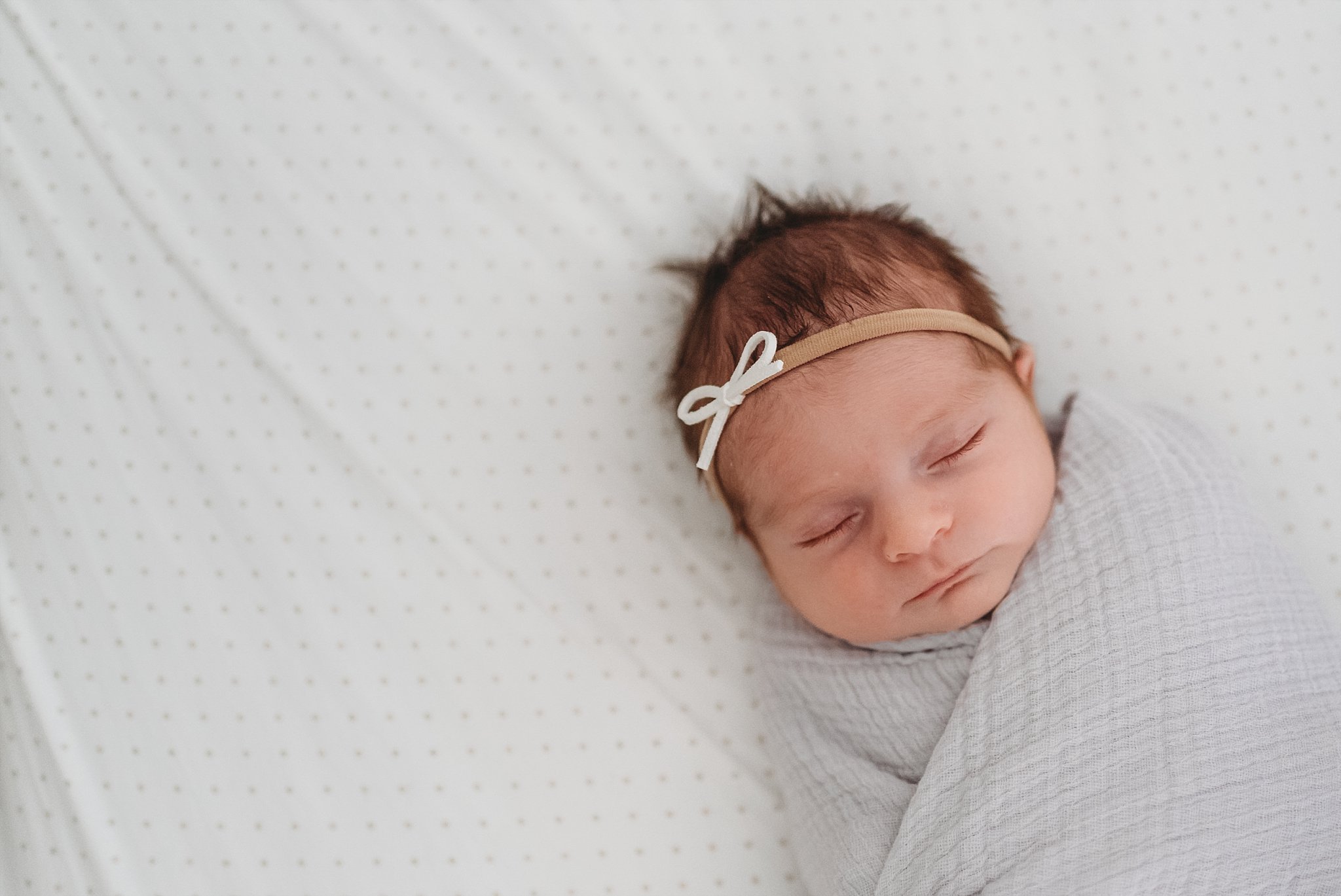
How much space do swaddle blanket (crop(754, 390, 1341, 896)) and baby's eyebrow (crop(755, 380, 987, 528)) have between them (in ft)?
0.60

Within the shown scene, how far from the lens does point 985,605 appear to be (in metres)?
1.06

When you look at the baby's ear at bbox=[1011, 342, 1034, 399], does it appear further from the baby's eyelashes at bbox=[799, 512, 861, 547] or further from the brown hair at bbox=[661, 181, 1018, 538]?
the baby's eyelashes at bbox=[799, 512, 861, 547]

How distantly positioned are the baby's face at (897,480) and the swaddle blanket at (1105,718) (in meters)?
0.06

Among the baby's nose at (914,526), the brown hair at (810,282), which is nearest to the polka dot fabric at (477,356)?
the brown hair at (810,282)

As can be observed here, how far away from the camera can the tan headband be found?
1028 millimetres

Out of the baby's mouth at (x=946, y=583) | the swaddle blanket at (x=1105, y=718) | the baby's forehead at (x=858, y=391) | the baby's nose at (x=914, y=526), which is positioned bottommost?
the swaddle blanket at (x=1105, y=718)

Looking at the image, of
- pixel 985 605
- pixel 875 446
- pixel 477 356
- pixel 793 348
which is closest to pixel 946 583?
pixel 985 605

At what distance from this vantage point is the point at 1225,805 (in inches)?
36.5

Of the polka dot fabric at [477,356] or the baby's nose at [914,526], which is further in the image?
the polka dot fabric at [477,356]

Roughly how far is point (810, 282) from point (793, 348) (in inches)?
3.3

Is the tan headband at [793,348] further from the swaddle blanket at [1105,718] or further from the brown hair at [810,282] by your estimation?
the swaddle blanket at [1105,718]

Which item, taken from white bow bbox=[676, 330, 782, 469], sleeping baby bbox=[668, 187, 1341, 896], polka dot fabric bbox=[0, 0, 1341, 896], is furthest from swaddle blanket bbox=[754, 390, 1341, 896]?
white bow bbox=[676, 330, 782, 469]

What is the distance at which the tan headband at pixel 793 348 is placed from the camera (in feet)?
3.37

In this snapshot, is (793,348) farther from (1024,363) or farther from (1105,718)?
(1105,718)
